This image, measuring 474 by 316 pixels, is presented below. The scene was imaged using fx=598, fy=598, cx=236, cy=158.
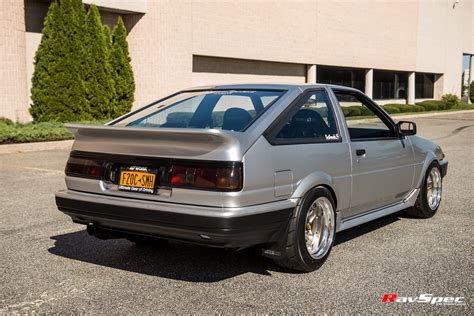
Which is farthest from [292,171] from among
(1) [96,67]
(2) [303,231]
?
(1) [96,67]

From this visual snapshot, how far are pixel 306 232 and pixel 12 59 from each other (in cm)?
1383

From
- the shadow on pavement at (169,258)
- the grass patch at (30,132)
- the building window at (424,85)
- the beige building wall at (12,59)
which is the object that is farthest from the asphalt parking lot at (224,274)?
the building window at (424,85)

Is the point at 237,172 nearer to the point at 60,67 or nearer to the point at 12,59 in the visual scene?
the point at 12,59

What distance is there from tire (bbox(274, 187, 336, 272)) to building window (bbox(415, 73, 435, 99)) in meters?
40.2

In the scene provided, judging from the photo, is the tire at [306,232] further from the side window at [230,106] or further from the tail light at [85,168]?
the tail light at [85,168]

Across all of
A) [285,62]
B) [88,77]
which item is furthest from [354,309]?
[285,62]

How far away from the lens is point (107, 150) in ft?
15.5

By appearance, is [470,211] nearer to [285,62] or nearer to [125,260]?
[125,260]

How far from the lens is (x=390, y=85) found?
39.4 meters

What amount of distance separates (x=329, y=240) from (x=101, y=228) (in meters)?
1.91

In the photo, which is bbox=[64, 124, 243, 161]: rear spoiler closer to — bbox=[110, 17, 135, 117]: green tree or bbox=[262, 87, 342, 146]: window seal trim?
bbox=[262, 87, 342, 146]: window seal trim

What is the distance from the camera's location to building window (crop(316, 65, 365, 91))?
32156 millimetres

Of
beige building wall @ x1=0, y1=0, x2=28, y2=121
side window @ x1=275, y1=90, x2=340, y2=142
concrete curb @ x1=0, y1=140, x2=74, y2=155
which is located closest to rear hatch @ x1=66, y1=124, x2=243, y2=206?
side window @ x1=275, y1=90, x2=340, y2=142

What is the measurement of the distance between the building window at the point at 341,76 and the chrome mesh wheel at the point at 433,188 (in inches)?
984
